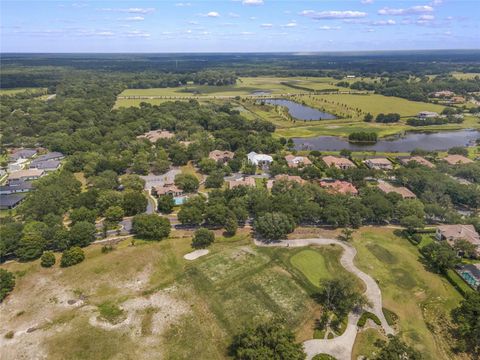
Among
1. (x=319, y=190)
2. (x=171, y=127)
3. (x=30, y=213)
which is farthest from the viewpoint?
(x=171, y=127)

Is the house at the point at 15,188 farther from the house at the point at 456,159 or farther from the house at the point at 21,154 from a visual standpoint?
the house at the point at 456,159

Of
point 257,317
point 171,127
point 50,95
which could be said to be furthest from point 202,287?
point 50,95

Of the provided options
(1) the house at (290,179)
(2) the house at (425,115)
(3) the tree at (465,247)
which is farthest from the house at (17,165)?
(2) the house at (425,115)

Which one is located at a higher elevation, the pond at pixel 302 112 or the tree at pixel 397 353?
the pond at pixel 302 112

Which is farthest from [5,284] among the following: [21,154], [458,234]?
[21,154]

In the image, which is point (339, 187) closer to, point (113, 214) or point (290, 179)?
point (290, 179)

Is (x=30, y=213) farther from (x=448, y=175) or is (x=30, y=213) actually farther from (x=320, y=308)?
(x=448, y=175)
